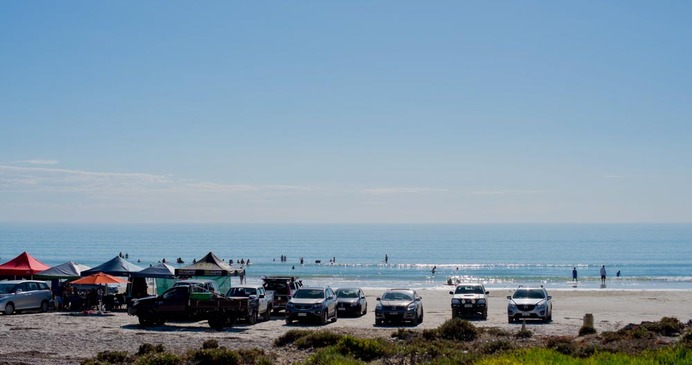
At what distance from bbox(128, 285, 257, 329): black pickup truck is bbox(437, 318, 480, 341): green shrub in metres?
7.72

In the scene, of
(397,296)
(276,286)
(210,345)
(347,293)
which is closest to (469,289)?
(397,296)

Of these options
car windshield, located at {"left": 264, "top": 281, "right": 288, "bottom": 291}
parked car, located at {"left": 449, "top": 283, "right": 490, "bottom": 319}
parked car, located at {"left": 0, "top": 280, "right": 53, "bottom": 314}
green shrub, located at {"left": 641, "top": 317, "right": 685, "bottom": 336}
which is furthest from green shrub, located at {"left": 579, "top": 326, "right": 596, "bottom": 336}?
parked car, located at {"left": 0, "top": 280, "right": 53, "bottom": 314}

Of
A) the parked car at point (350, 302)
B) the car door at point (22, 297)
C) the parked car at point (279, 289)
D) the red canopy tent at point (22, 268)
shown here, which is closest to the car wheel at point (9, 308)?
the car door at point (22, 297)

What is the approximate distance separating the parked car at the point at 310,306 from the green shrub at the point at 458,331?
243 inches

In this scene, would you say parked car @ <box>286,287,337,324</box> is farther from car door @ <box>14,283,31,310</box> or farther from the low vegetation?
car door @ <box>14,283,31,310</box>

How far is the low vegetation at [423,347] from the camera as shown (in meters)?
18.7

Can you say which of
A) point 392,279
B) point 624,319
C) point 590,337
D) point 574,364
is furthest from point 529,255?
point 574,364

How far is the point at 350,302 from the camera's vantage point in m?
32.8

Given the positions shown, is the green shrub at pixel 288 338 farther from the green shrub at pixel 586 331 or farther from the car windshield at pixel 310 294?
the green shrub at pixel 586 331

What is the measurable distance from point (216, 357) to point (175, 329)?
8.84 meters

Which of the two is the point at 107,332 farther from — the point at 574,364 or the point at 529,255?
the point at 529,255

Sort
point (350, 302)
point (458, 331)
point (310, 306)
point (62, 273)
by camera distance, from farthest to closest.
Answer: point (62, 273) → point (350, 302) → point (310, 306) → point (458, 331)

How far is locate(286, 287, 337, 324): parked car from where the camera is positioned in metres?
28.9

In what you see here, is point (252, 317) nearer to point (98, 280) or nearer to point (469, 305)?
point (98, 280)
